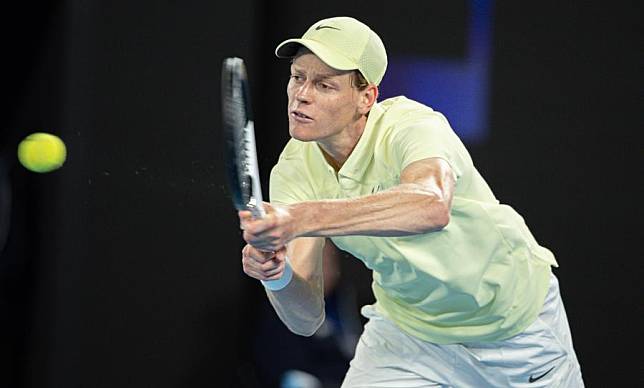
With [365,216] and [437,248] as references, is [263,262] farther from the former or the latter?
[437,248]

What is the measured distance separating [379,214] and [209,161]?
69.5 inches

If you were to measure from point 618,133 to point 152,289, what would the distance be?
1.56 m

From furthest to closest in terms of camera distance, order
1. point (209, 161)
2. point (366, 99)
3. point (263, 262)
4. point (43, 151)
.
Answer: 1. point (209, 161)
2. point (43, 151)
3. point (366, 99)
4. point (263, 262)

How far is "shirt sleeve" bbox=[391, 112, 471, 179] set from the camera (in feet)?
6.60

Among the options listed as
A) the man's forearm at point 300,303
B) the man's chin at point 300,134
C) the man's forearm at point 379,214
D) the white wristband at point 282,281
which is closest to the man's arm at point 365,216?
the man's forearm at point 379,214

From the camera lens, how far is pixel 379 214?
1.75 meters

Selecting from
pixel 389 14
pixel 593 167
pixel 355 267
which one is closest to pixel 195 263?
pixel 355 267

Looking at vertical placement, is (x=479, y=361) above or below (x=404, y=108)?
below

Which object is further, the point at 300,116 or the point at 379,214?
the point at 300,116

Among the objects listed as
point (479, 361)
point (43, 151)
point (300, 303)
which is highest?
point (43, 151)

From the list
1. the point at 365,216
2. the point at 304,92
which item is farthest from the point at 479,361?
the point at 365,216

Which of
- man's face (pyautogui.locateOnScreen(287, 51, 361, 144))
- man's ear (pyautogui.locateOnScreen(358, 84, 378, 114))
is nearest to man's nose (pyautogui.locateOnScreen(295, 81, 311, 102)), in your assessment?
man's face (pyautogui.locateOnScreen(287, 51, 361, 144))

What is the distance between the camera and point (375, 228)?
68.7 inches

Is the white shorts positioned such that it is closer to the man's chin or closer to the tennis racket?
the man's chin
